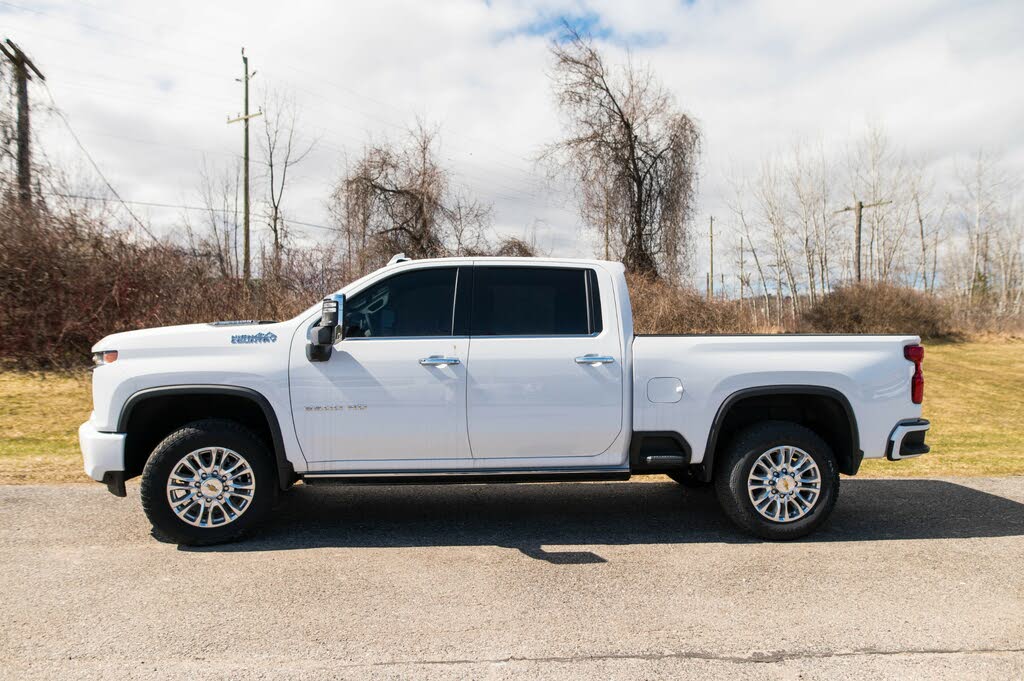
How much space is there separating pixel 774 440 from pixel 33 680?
4570mm

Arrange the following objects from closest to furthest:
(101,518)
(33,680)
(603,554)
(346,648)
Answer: (33,680) → (346,648) → (603,554) → (101,518)

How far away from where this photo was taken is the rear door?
5.31 meters

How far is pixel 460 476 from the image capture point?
5.38 meters

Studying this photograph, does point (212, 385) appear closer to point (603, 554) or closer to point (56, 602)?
point (56, 602)

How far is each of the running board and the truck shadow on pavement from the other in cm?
43

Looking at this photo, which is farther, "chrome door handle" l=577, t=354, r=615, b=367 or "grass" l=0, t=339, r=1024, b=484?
"grass" l=0, t=339, r=1024, b=484

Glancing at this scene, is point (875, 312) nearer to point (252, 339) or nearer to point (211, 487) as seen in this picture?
point (252, 339)

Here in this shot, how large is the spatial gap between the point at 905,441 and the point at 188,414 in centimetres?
528

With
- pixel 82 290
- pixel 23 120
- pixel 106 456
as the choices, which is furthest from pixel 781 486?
pixel 23 120

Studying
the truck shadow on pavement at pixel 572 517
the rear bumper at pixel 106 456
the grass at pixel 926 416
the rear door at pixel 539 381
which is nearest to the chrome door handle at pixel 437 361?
the rear door at pixel 539 381

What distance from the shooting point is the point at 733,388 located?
5453 millimetres

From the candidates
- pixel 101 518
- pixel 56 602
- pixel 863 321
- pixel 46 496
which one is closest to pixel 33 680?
pixel 56 602

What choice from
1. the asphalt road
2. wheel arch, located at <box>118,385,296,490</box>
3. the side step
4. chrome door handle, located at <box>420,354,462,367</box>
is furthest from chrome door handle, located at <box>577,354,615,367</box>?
wheel arch, located at <box>118,385,296,490</box>

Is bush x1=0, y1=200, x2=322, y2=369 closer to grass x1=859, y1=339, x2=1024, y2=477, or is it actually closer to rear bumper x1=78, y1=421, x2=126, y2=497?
rear bumper x1=78, y1=421, x2=126, y2=497
